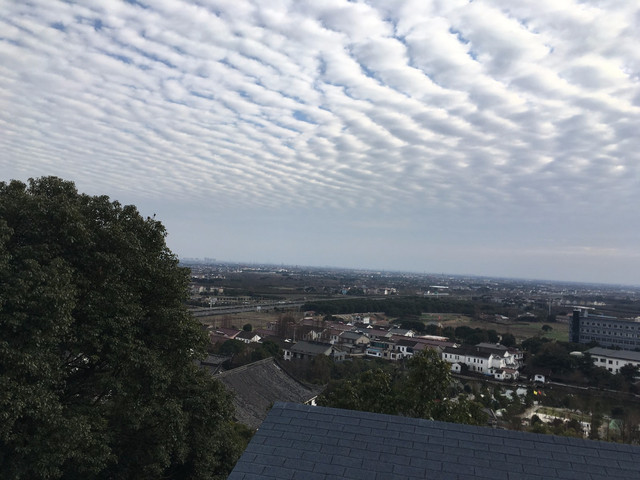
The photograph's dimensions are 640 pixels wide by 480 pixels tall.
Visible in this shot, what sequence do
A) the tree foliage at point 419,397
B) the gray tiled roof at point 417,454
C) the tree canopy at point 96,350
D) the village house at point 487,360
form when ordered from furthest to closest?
1. the village house at point 487,360
2. the tree foliage at point 419,397
3. the tree canopy at point 96,350
4. the gray tiled roof at point 417,454

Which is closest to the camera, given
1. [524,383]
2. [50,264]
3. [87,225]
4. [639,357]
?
[50,264]

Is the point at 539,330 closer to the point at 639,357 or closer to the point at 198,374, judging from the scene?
the point at 639,357

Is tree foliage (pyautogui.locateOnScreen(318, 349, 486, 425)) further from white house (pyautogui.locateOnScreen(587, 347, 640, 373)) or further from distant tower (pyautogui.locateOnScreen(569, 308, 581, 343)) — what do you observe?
distant tower (pyautogui.locateOnScreen(569, 308, 581, 343))

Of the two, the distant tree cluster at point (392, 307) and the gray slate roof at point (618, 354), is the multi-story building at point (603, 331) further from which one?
the distant tree cluster at point (392, 307)

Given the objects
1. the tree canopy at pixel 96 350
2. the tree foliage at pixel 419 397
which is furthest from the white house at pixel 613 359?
the tree canopy at pixel 96 350

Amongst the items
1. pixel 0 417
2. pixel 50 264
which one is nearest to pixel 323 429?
pixel 0 417

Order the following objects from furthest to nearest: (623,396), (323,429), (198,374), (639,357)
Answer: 1. (639,357)
2. (623,396)
3. (198,374)
4. (323,429)

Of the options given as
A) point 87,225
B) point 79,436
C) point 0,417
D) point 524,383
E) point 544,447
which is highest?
point 87,225
